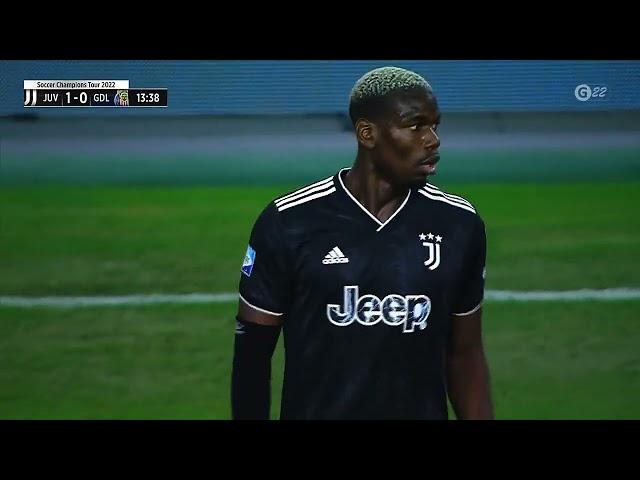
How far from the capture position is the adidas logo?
3.82m

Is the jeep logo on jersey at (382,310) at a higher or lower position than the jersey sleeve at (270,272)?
lower

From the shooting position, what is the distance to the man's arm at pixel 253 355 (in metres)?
3.83

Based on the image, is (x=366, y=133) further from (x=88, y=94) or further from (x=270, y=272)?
(x=88, y=94)

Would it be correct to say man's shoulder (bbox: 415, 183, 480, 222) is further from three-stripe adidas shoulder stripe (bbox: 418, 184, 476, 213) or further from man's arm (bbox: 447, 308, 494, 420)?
man's arm (bbox: 447, 308, 494, 420)

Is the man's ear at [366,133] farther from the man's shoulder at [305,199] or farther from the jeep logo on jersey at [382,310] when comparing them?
the jeep logo on jersey at [382,310]

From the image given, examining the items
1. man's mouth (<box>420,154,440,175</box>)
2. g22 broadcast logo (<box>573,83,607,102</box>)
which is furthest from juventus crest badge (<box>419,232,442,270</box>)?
g22 broadcast logo (<box>573,83,607,102</box>)

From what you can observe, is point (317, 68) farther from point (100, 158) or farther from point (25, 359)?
point (25, 359)

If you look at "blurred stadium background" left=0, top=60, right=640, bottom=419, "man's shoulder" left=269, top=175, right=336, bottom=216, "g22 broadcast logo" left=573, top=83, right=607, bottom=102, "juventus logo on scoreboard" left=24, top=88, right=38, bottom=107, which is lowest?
"blurred stadium background" left=0, top=60, right=640, bottom=419

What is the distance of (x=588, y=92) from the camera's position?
4992mm

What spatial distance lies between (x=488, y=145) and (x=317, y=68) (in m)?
1.00

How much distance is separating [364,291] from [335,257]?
15 cm

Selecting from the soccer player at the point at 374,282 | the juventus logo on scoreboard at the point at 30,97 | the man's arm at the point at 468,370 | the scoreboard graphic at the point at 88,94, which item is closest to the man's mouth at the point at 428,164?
the soccer player at the point at 374,282

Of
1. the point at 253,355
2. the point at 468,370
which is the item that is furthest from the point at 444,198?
the point at 253,355

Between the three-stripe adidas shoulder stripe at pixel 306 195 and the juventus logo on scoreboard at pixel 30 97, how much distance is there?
1.56m
